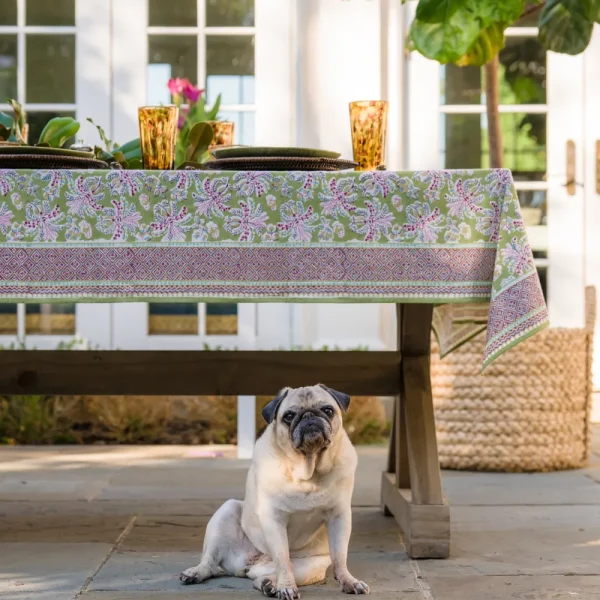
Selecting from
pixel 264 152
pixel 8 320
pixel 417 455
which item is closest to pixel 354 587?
pixel 417 455

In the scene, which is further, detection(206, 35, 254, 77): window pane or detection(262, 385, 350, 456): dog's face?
detection(206, 35, 254, 77): window pane

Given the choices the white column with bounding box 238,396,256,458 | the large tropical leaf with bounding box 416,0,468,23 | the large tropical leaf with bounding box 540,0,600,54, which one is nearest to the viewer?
the large tropical leaf with bounding box 416,0,468,23

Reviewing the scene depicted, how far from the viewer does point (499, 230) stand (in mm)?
2479

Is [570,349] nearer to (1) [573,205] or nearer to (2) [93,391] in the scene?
(1) [573,205]

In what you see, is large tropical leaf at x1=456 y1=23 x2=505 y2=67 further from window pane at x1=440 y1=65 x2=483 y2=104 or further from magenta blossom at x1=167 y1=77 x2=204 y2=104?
magenta blossom at x1=167 y1=77 x2=204 y2=104

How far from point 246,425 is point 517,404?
1105 millimetres

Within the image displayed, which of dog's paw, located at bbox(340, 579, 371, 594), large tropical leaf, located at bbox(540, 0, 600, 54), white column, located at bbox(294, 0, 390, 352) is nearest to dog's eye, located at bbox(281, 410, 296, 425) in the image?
dog's paw, located at bbox(340, 579, 371, 594)

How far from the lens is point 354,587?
7.89ft

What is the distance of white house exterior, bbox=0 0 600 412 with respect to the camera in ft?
15.9

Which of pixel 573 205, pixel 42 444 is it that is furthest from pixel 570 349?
pixel 42 444

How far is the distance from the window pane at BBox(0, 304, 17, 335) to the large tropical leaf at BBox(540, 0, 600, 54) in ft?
8.54

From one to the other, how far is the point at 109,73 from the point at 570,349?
2.39 m

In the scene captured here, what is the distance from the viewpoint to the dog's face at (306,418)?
2.29 metres

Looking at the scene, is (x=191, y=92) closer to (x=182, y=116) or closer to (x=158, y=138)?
(x=182, y=116)
